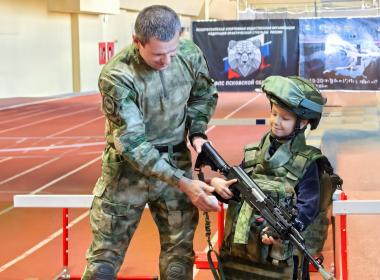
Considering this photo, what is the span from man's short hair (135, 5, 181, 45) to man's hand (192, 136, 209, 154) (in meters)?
0.57

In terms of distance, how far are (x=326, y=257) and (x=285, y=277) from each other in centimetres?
266

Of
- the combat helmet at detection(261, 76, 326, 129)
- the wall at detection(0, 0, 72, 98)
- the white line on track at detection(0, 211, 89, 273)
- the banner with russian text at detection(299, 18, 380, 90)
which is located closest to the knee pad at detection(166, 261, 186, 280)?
the combat helmet at detection(261, 76, 326, 129)

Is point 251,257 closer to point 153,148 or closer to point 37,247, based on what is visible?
point 153,148

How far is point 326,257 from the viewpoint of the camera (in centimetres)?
591

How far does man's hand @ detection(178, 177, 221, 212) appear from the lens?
320cm

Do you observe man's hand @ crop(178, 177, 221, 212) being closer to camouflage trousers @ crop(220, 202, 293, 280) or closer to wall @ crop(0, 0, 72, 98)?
camouflage trousers @ crop(220, 202, 293, 280)

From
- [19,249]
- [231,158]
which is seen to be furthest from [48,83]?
[19,249]

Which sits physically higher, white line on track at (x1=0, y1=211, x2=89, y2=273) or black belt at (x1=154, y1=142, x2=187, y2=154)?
black belt at (x1=154, y1=142, x2=187, y2=154)

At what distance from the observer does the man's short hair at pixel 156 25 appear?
3.07m

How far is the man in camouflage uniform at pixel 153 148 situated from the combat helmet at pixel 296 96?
349 millimetres

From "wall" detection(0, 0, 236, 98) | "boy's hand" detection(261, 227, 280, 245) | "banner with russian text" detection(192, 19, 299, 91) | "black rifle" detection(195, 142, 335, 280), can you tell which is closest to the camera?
"black rifle" detection(195, 142, 335, 280)

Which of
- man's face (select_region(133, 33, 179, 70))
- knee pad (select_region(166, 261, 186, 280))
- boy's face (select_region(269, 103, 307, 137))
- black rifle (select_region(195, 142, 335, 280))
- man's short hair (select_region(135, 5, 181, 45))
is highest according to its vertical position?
man's short hair (select_region(135, 5, 181, 45))

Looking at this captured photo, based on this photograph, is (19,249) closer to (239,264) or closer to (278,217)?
(239,264)

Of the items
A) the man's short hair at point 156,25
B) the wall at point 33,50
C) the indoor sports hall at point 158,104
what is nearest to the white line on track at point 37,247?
the indoor sports hall at point 158,104
